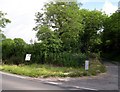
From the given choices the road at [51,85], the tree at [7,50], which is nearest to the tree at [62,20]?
the tree at [7,50]

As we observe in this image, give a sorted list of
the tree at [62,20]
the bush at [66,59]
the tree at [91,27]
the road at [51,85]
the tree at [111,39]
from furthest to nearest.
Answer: the tree at [111,39] < the tree at [91,27] < the tree at [62,20] < the bush at [66,59] < the road at [51,85]

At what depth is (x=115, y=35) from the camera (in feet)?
173

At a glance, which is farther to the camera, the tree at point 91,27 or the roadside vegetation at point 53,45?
the tree at point 91,27

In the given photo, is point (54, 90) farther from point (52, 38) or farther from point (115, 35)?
point (115, 35)

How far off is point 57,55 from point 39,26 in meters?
4.11

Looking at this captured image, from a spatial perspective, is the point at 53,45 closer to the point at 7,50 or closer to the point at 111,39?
the point at 7,50

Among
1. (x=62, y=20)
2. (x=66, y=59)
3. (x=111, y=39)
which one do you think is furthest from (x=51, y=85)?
(x=111, y=39)

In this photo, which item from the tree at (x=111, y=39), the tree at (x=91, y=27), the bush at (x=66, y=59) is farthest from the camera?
the tree at (x=111, y=39)

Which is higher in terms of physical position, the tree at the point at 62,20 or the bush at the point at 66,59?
the tree at the point at 62,20

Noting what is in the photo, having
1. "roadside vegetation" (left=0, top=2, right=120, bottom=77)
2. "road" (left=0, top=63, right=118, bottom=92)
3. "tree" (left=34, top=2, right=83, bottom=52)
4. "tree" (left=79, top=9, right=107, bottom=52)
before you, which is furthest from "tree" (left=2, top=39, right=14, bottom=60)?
"road" (left=0, top=63, right=118, bottom=92)

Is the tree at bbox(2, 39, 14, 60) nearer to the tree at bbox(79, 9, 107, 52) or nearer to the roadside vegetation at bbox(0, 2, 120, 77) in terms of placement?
the roadside vegetation at bbox(0, 2, 120, 77)

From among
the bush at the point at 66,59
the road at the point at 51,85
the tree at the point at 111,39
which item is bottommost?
the road at the point at 51,85

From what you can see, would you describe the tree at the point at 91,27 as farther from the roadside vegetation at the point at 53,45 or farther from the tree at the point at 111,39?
the roadside vegetation at the point at 53,45

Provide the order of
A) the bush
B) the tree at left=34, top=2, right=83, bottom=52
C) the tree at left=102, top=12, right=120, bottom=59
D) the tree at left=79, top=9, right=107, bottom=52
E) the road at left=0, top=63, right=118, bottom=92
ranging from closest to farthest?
the road at left=0, top=63, right=118, bottom=92 → the bush → the tree at left=34, top=2, right=83, bottom=52 → the tree at left=79, top=9, right=107, bottom=52 → the tree at left=102, top=12, right=120, bottom=59
